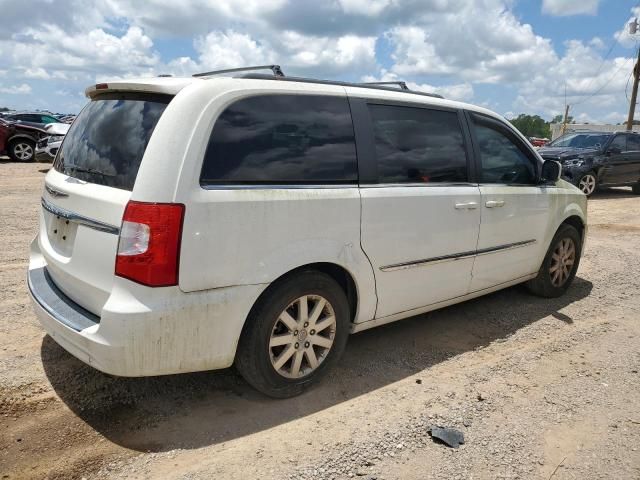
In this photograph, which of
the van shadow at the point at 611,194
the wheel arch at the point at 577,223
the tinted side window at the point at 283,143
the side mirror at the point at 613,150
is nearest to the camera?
the tinted side window at the point at 283,143

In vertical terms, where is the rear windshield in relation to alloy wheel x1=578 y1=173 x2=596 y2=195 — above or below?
above

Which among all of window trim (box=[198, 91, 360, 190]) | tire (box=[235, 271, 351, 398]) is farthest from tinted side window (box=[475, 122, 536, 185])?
tire (box=[235, 271, 351, 398])

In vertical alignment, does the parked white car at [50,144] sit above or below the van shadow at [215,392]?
above

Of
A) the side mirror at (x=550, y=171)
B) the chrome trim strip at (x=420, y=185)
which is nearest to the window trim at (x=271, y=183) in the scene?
the chrome trim strip at (x=420, y=185)

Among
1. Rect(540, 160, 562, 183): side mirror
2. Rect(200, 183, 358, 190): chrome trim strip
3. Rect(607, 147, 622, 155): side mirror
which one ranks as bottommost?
Rect(200, 183, 358, 190): chrome trim strip

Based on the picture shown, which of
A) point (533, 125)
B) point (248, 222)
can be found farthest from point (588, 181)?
point (533, 125)

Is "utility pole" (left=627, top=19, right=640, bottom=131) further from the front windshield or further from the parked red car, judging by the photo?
the parked red car

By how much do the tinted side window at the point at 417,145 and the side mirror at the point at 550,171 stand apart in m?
1.17

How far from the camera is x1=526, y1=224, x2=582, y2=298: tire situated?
17.1 feet

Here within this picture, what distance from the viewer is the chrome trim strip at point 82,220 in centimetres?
267

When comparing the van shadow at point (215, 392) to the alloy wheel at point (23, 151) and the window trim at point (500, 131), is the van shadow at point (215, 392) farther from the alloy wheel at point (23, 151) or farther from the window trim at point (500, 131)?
the alloy wheel at point (23, 151)

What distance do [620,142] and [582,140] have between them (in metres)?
0.94

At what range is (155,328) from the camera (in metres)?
2.62

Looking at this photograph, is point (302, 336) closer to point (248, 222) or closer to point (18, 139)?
point (248, 222)
